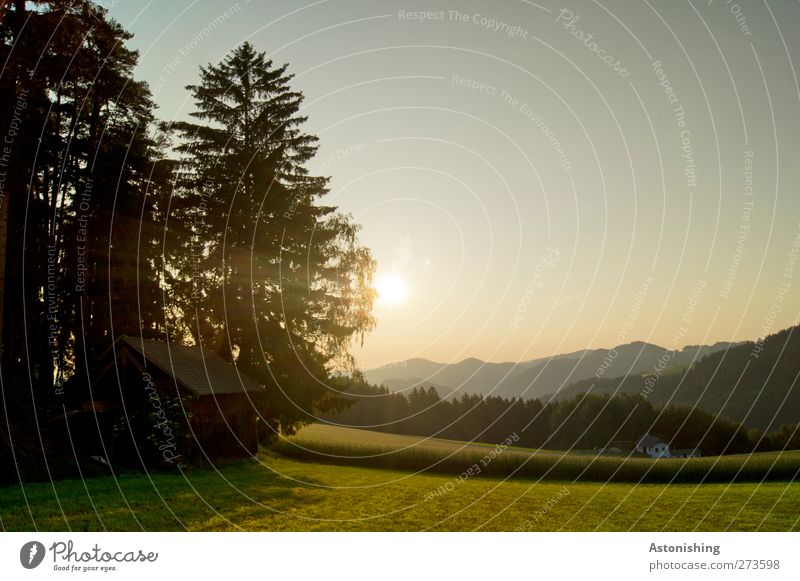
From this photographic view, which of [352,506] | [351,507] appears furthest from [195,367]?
[351,507]

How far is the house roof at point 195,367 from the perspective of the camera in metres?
22.0

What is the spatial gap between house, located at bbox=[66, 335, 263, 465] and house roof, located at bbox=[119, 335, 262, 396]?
40 millimetres

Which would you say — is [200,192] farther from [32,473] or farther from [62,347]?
[32,473]

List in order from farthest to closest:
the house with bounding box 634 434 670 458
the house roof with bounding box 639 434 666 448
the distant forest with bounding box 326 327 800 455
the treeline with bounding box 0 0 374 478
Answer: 1. the house roof with bounding box 639 434 666 448
2. the house with bounding box 634 434 670 458
3. the distant forest with bounding box 326 327 800 455
4. the treeline with bounding box 0 0 374 478

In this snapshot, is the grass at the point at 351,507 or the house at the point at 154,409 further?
the house at the point at 154,409

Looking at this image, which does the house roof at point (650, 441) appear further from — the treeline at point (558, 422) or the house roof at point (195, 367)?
the house roof at point (195, 367)

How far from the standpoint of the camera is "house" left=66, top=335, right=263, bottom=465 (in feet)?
68.4

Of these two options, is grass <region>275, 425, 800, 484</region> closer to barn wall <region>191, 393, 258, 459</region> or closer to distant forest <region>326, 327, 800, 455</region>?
barn wall <region>191, 393, 258, 459</region>

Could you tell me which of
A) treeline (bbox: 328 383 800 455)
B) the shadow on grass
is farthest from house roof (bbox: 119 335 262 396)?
treeline (bbox: 328 383 800 455)

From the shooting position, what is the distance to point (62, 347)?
27078mm

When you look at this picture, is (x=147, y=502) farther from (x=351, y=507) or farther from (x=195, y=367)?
(x=195, y=367)

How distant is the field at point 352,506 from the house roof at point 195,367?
12.4 feet

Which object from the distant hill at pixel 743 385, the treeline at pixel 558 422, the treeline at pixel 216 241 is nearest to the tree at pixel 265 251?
the treeline at pixel 216 241

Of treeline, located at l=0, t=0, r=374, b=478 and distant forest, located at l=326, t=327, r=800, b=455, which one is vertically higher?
treeline, located at l=0, t=0, r=374, b=478
